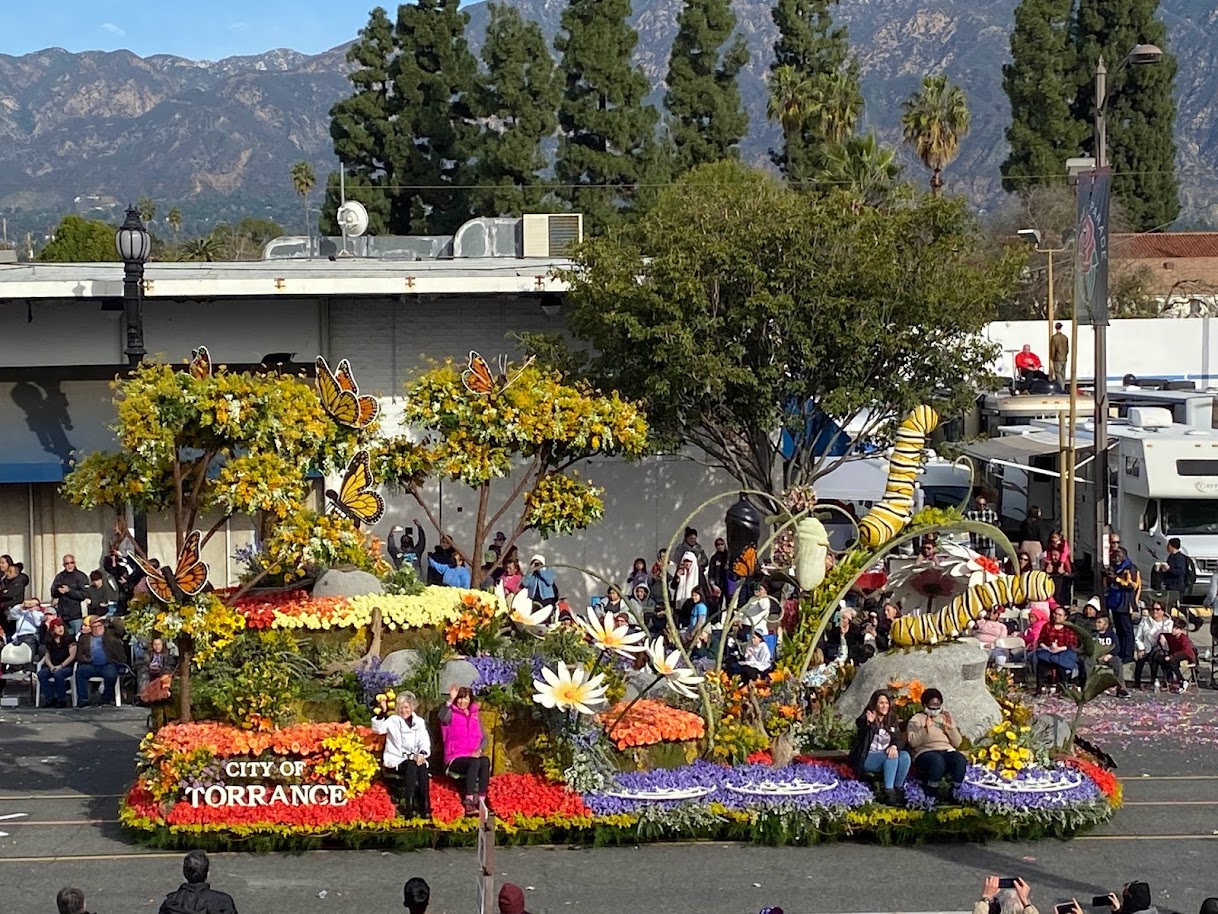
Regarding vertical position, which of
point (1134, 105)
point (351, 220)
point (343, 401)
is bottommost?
point (343, 401)

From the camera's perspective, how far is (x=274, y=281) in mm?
27016

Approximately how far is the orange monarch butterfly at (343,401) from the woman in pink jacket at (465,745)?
310cm

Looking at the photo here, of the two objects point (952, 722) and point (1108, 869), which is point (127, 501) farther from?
point (1108, 869)

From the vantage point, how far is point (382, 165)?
68.2 m

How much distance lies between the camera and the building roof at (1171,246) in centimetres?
8556

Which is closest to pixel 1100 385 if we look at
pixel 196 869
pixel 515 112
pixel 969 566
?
pixel 969 566

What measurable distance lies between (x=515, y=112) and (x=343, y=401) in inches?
1978

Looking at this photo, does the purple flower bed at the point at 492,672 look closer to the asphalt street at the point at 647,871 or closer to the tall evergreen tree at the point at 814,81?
the asphalt street at the point at 647,871

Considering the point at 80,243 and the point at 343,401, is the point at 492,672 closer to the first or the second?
the point at 343,401

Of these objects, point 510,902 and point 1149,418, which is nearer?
point 510,902

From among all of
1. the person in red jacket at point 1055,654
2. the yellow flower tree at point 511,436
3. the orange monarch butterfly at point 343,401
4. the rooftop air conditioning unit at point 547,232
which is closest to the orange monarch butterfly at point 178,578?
the orange monarch butterfly at point 343,401

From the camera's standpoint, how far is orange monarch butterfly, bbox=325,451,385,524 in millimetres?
17469

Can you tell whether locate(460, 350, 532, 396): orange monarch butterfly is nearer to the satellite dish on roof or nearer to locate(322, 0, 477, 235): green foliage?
the satellite dish on roof

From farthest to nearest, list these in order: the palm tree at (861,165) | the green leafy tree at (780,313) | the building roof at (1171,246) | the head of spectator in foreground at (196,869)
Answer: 1. the building roof at (1171,246)
2. the palm tree at (861,165)
3. the green leafy tree at (780,313)
4. the head of spectator in foreground at (196,869)
